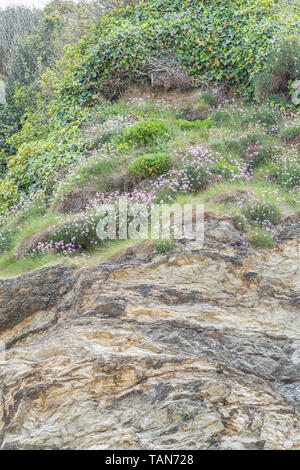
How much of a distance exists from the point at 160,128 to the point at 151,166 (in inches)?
57.5

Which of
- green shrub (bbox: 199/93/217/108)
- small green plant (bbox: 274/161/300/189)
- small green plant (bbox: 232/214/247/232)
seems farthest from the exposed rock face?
green shrub (bbox: 199/93/217/108)

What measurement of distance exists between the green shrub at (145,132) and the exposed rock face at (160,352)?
3881mm

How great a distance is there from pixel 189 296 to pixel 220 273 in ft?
1.71

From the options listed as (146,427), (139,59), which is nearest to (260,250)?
(146,427)

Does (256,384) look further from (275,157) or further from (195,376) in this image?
(275,157)

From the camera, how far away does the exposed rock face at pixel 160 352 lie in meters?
3.70

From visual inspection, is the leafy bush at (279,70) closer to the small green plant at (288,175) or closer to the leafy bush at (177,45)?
the leafy bush at (177,45)

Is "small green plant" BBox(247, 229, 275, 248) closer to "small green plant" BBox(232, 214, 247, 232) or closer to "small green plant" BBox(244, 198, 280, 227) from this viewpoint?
"small green plant" BBox(232, 214, 247, 232)

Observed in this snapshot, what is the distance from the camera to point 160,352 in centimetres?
435

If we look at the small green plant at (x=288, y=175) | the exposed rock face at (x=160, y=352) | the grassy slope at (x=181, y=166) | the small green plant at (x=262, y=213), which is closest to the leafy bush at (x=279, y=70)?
the grassy slope at (x=181, y=166)

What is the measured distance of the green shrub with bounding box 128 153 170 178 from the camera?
329 inches

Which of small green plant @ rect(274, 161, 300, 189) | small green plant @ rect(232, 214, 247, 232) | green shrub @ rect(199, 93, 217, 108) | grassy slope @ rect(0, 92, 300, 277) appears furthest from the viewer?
green shrub @ rect(199, 93, 217, 108)

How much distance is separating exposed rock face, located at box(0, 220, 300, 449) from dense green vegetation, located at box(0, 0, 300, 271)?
26.5 inches

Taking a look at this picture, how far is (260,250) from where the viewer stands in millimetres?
5930
